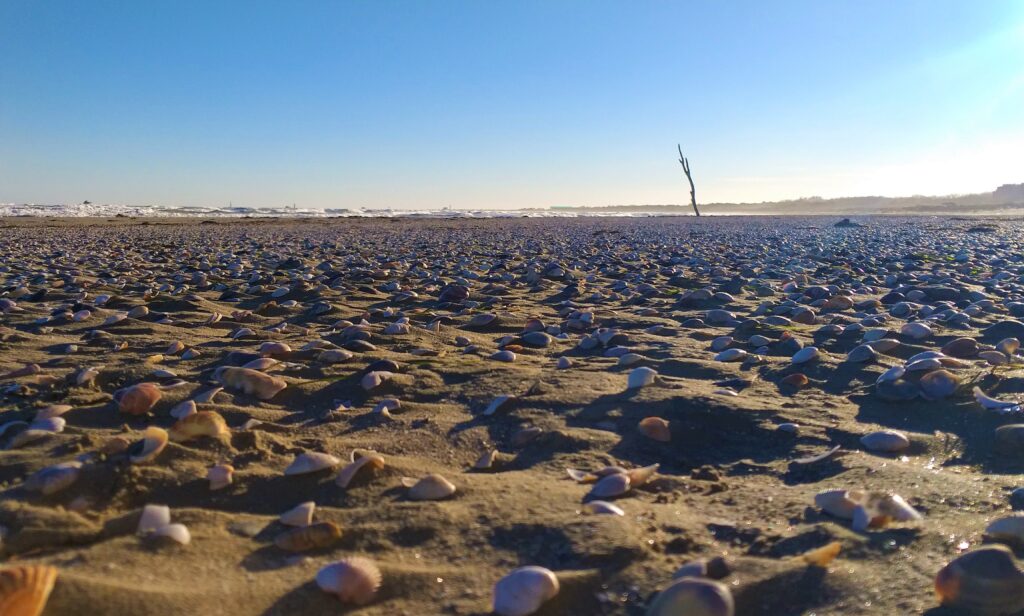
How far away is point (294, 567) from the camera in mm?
1438

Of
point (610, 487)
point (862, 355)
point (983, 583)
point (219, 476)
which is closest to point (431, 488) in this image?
point (610, 487)

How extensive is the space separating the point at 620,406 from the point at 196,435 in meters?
1.38

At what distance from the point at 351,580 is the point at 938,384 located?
2.16 m

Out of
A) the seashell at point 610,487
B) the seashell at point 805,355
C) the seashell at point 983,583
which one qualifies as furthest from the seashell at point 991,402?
the seashell at point 610,487

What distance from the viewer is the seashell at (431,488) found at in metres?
1.76

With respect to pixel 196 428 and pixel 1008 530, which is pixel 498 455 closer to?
pixel 196 428

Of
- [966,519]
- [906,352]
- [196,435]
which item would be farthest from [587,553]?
[906,352]

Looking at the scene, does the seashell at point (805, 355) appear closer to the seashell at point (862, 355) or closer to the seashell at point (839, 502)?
the seashell at point (862, 355)

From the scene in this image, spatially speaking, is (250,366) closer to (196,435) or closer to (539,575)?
(196,435)

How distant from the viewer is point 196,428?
6.84 ft

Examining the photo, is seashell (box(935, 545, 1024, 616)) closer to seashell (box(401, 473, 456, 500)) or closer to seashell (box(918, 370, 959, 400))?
seashell (box(401, 473, 456, 500))

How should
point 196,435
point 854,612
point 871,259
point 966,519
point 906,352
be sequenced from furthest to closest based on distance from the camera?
point 871,259 → point 906,352 → point 196,435 → point 966,519 → point 854,612

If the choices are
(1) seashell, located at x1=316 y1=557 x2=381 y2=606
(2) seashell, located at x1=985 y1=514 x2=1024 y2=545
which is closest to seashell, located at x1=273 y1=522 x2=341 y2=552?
(1) seashell, located at x1=316 y1=557 x2=381 y2=606

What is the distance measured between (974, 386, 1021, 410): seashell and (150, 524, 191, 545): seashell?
95.3 inches
